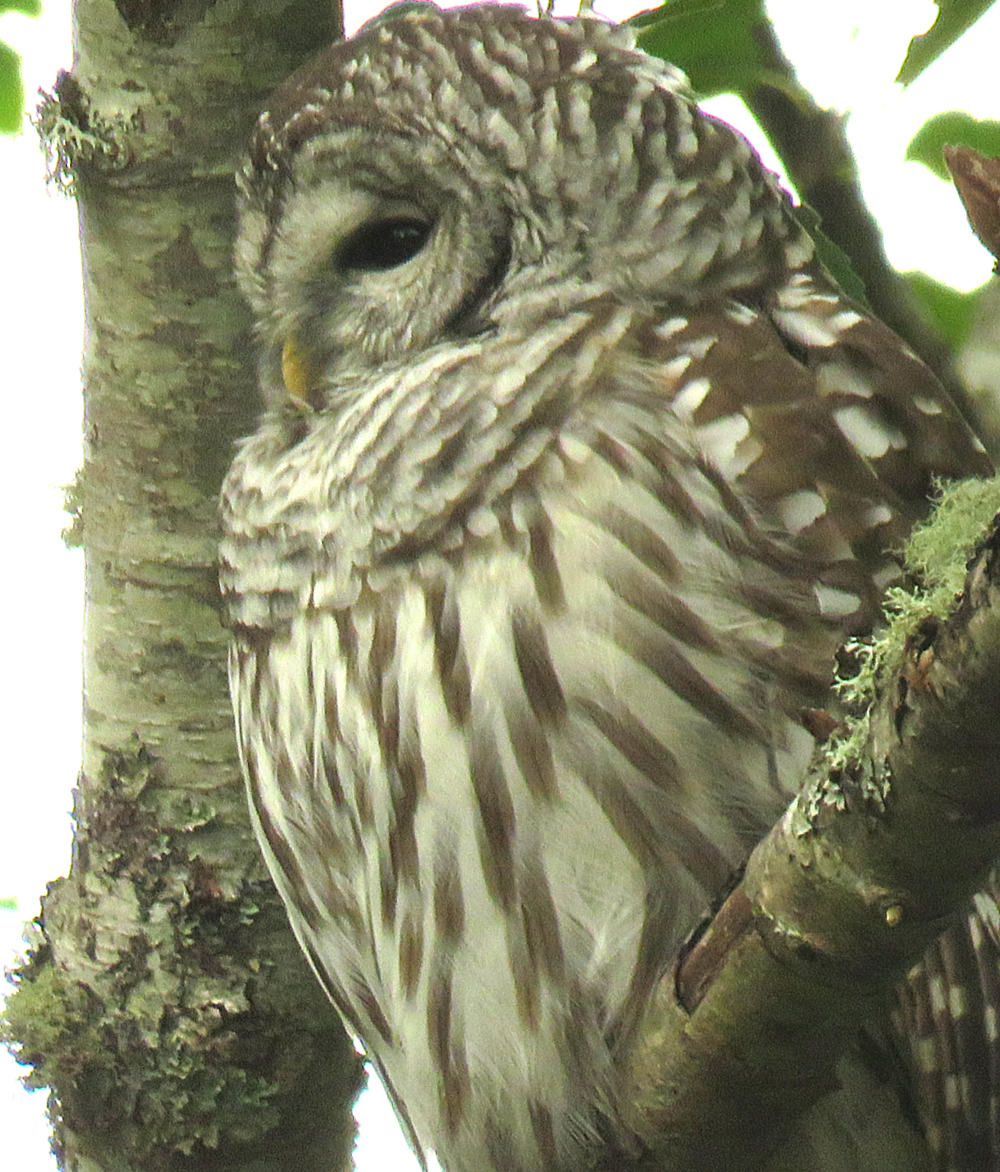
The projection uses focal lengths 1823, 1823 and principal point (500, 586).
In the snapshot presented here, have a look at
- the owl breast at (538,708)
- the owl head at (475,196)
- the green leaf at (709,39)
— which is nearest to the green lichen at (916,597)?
the owl breast at (538,708)

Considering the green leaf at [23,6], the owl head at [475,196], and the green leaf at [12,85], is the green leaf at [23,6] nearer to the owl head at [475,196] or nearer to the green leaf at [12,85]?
the green leaf at [12,85]

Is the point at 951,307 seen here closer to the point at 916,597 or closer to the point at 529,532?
the point at 529,532

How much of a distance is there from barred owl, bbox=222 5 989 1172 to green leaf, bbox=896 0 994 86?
425 mm

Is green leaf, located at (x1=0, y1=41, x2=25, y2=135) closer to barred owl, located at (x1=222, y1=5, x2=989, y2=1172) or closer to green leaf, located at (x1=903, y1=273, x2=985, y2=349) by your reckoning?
barred owl, located at (x1=222, y1=5, x2=989, y2=1172)

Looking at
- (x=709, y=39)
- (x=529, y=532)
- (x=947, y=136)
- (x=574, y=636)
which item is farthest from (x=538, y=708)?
(x=947, y=136)

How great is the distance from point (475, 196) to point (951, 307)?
0.72m

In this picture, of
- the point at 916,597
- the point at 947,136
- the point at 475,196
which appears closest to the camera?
the point at 916,597

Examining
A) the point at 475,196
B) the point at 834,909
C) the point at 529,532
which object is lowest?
the point at 834,909

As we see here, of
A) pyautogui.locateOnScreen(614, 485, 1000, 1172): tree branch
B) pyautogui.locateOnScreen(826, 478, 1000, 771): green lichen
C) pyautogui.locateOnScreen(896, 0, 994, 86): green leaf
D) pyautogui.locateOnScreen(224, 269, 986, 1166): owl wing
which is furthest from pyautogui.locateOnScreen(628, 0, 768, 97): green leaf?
pyautogui.locateOnScreen(614, 485, 1000, 1172): tree branch

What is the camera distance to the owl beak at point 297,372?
2713mm

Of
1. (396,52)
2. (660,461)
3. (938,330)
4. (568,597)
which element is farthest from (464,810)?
(396,52)

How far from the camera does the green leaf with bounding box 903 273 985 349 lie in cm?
266

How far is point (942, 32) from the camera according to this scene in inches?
79.4

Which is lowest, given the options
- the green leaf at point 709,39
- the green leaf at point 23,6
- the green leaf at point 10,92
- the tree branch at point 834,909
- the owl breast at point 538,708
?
the tree branch at point 834,909
